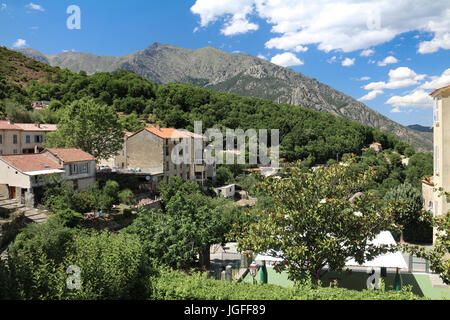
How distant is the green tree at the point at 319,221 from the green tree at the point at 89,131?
1309 inches

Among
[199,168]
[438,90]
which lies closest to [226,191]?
[199,168]

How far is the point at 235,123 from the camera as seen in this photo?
89.6 meters

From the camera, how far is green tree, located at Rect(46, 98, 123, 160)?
4012cm

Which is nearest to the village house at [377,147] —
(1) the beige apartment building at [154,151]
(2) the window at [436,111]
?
(1) the beige apartment building at [154,151]

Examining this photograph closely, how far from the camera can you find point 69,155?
35.0 m

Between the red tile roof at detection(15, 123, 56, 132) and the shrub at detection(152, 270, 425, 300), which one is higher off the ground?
the red tile roof at detection(15, 123, 56, 132)

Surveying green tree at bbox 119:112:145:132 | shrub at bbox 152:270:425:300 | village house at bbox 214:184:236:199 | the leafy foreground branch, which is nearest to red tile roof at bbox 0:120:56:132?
green tree at bbox 119:112:145:132

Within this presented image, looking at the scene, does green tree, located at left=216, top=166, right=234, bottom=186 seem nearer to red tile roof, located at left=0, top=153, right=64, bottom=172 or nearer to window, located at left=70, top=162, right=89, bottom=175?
window, located at left=70, top=162, right=89, bottom=175

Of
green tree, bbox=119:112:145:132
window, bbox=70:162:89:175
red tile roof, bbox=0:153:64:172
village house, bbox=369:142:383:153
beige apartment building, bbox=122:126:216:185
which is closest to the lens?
red tile roof, bbox=0:153:64:172

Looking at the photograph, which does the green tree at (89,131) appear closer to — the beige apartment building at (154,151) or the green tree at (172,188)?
the beige apartment building at (154,151)

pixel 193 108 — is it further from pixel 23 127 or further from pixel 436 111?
pixel 436 111

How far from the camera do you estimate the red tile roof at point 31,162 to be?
29767mm
